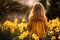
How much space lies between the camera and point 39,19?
245 inches

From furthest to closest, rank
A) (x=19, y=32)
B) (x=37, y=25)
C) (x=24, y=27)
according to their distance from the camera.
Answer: (x=24, y=27) < (x=37, y=25) < (x=19, y=32)

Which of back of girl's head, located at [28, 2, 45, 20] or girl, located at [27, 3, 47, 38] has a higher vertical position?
back of girl's head, located at [28, 2, 45, 20]

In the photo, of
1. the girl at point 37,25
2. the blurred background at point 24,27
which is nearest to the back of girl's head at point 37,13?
the girl at point 37,25

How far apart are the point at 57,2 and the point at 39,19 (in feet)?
9.40

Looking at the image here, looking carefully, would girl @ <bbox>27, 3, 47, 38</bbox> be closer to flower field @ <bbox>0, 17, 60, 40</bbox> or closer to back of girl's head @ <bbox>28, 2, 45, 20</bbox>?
back of girl's head @ <bbox>28, 2, 45, 20</bbox>

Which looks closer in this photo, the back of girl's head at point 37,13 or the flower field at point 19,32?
the flower field at point 19,32

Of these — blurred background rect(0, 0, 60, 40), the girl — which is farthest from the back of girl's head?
blurred background rect(0, 0, 60, 40)

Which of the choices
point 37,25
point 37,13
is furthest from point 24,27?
point 37,13

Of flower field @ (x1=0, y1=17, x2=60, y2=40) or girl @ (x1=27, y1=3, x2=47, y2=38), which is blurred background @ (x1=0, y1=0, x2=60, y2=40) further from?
girl @ (x1=27, y1=3, x2=47, y2=38)

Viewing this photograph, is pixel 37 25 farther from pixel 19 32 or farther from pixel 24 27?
pixel 19 32

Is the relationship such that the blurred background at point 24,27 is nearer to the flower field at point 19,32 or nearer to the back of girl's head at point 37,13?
the flower field at point 19,32

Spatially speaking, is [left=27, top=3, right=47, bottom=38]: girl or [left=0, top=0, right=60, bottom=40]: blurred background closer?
[left=0, top=0, right=60, bottom=40]: blurred background

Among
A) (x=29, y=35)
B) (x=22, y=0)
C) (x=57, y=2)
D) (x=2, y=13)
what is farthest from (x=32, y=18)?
(x=22, y=0)

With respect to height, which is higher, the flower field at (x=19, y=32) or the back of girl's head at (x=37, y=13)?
the back of girl's head at (x=37, y=13)
